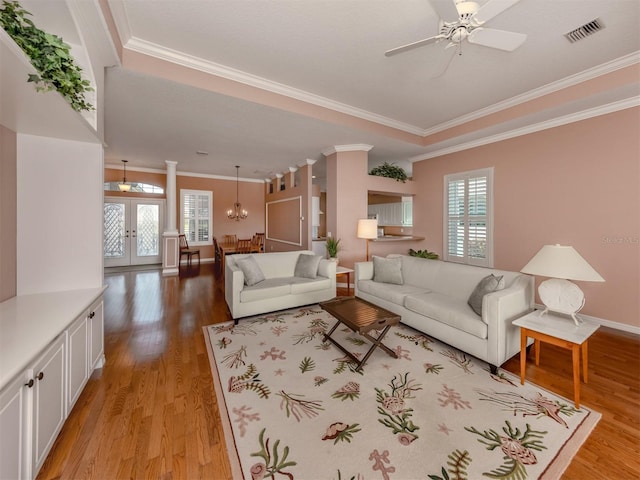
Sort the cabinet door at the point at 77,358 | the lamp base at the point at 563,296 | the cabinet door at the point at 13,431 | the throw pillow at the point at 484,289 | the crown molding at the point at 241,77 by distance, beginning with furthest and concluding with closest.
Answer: the crown molding at the point at 241,77, the throw pillow at the point at 484,289, the lamp base at the point at 563,296, the cabinet door at the point at 77,358, the cabinet door at the point at 13,431

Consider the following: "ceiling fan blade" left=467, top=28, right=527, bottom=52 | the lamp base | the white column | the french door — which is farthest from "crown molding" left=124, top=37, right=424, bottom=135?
the french door

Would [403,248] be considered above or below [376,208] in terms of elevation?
below

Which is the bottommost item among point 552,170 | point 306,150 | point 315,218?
point 315,218

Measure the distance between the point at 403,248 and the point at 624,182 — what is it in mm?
3605

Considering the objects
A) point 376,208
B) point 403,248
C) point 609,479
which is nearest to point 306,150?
point 403,248

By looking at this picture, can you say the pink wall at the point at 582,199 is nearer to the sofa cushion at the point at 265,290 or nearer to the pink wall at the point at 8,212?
the sofa cushion at the point at 265,290

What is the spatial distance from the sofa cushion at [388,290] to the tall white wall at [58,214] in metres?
3.13

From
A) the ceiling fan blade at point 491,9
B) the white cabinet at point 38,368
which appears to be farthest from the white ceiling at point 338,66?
the white cabinet at point 38,368

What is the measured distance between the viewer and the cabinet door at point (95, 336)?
2053 millimetres

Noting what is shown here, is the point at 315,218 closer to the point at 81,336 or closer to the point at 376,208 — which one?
the point at 376,208

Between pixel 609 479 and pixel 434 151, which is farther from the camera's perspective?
pixel 434 151

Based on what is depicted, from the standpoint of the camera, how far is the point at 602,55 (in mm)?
2750

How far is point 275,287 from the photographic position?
3586 millimetres

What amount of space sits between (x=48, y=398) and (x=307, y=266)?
122 inches
